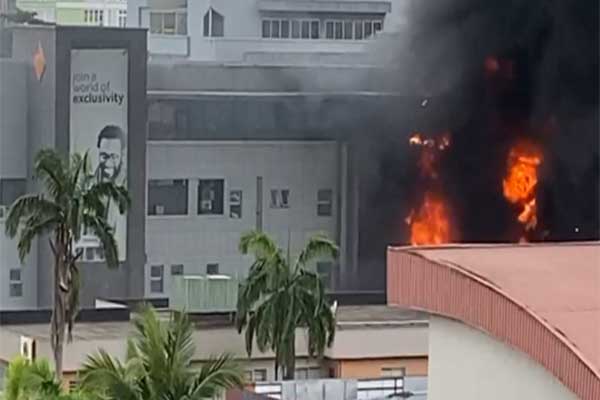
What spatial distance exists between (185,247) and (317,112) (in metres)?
3.33

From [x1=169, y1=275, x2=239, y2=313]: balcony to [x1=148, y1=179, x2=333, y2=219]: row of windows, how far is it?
9.40 m

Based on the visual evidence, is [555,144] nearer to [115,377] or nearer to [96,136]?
[96,136]

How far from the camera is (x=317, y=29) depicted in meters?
37.3

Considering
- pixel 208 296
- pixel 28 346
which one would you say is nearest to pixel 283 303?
pixel 28 346

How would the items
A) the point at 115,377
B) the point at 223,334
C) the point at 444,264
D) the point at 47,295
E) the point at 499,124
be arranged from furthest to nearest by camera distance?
1. the point at 499,124
2. the point at 47,295
3. the point at 223,334
4. the point at 115,377
5. the point at 444,264

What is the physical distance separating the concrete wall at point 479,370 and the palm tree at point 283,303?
8.90 meters

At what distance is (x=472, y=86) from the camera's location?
36.3 metres

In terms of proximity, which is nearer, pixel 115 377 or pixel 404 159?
pixel 115 377

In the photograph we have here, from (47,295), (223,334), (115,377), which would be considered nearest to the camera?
(115,377)

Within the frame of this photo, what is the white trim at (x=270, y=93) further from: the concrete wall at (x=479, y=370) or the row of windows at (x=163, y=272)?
the concrete wall at (x=479, y=370)

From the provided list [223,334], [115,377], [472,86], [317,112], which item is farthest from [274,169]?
[115,377]

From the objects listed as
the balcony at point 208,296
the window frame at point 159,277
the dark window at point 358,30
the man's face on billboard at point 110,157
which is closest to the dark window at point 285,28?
the dark window at point 358,30

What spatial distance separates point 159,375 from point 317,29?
25.4 meters

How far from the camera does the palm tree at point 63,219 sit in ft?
69.8
